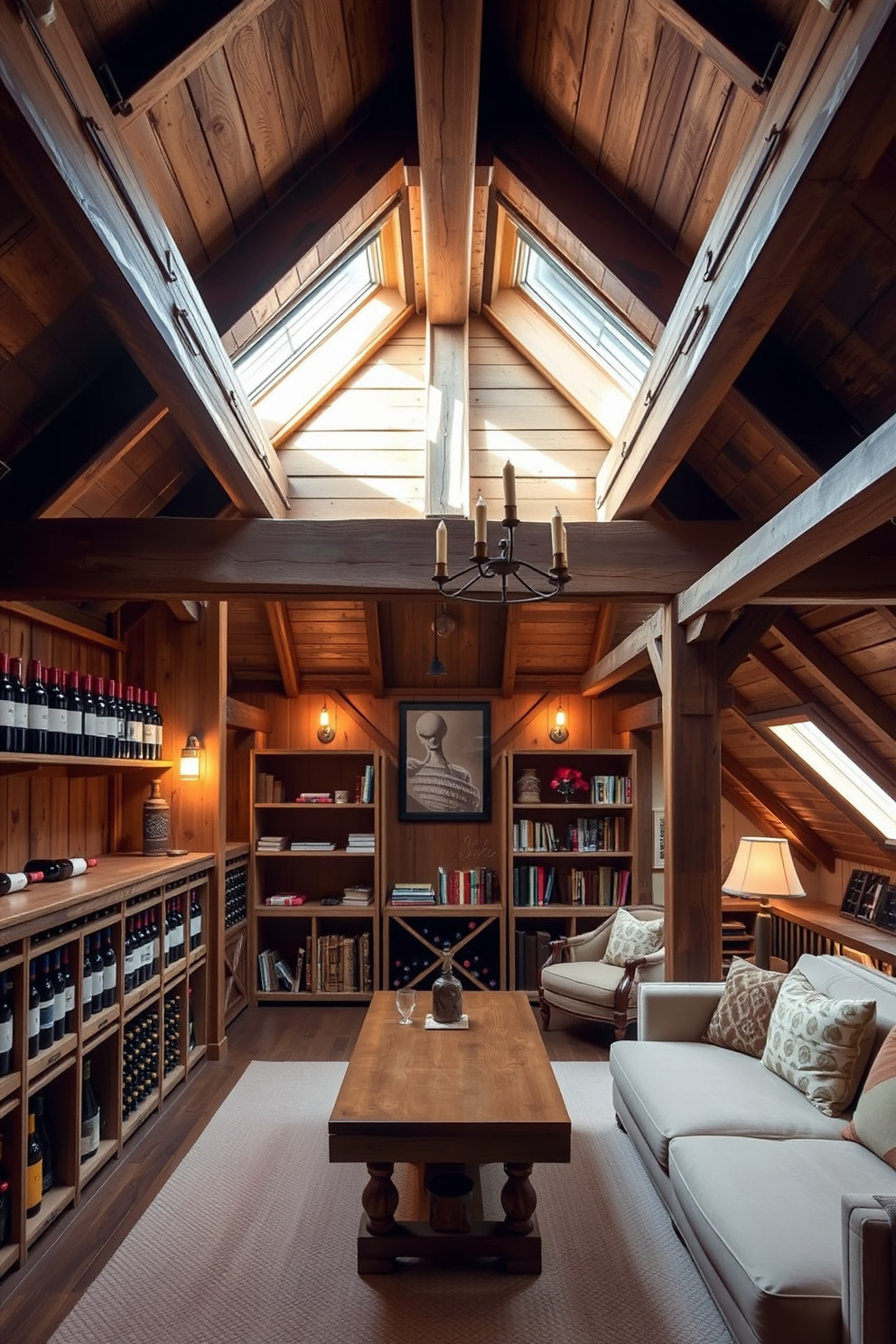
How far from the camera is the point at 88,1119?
11.2ft

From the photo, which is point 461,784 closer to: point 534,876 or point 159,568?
point 534,876

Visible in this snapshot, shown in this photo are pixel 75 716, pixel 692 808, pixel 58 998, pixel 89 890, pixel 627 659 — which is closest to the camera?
pixel 58 998

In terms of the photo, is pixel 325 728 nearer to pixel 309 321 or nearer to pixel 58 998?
pixel 309 321

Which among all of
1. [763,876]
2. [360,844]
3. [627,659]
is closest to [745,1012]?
[763,876]

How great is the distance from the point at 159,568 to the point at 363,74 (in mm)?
2025

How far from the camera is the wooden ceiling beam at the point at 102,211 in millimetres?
1704

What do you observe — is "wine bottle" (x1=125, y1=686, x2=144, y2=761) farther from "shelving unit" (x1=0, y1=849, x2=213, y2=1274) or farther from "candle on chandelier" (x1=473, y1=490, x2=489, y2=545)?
"candle on chandelier" (x1=473, y1=490, x2=489, y2=545)

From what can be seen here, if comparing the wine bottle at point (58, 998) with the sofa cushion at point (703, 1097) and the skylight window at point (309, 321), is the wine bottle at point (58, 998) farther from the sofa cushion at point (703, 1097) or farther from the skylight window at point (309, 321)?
the skylight window at point (309, 321)

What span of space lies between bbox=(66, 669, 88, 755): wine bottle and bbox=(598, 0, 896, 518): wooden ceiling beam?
102 inches

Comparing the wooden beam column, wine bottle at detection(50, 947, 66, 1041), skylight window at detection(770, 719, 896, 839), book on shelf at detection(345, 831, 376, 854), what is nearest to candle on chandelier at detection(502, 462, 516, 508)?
the wooden beam column

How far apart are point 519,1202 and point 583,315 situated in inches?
145

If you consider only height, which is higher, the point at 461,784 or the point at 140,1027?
the point at 461,784

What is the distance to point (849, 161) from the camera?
5.77 feet

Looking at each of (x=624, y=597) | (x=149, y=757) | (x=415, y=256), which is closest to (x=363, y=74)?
(x=415, y=256)
